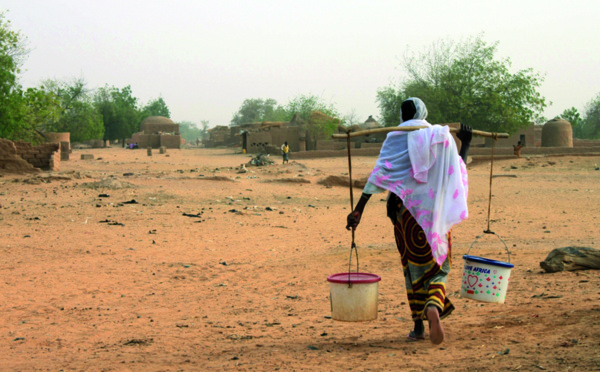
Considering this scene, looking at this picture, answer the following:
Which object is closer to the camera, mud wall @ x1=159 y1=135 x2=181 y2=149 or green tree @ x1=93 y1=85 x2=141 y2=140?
mud wall @ x1=159 y1=135 x2=181 y2=149

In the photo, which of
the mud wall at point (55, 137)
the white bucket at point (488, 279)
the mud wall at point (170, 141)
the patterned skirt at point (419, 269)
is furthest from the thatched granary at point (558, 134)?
the patterned skirt at point (419, 269)

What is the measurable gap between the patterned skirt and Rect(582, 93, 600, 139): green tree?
61.9m

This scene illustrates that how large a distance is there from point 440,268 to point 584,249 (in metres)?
3.05

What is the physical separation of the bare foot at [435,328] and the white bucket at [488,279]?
68 centimetres

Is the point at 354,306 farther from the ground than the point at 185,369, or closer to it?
farther from the ground

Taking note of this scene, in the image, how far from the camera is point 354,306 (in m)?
3.90

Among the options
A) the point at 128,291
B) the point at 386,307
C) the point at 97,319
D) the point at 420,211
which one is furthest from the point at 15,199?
the point at 420,211

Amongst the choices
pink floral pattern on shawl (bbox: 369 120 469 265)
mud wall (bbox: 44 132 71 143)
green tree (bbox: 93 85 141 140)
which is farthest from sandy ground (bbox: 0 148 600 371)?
green tree (bbox: 93 85 141 140)

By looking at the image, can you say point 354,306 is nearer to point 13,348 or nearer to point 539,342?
point 539,342

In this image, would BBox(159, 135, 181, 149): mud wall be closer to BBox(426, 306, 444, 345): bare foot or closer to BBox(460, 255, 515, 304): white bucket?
BBox(460, 255, 515, 304): white bucket

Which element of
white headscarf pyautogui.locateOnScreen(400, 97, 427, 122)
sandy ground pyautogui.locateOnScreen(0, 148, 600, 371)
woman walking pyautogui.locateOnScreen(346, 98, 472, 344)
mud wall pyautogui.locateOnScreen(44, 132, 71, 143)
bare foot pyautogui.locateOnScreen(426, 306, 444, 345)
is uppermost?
mud wall pyautogui.locateOnScreen(44, 132, 71, 143)

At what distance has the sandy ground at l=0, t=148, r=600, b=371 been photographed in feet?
12.2

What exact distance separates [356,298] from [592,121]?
2558 inches

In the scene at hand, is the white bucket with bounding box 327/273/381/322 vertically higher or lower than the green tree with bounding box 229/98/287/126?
lower
